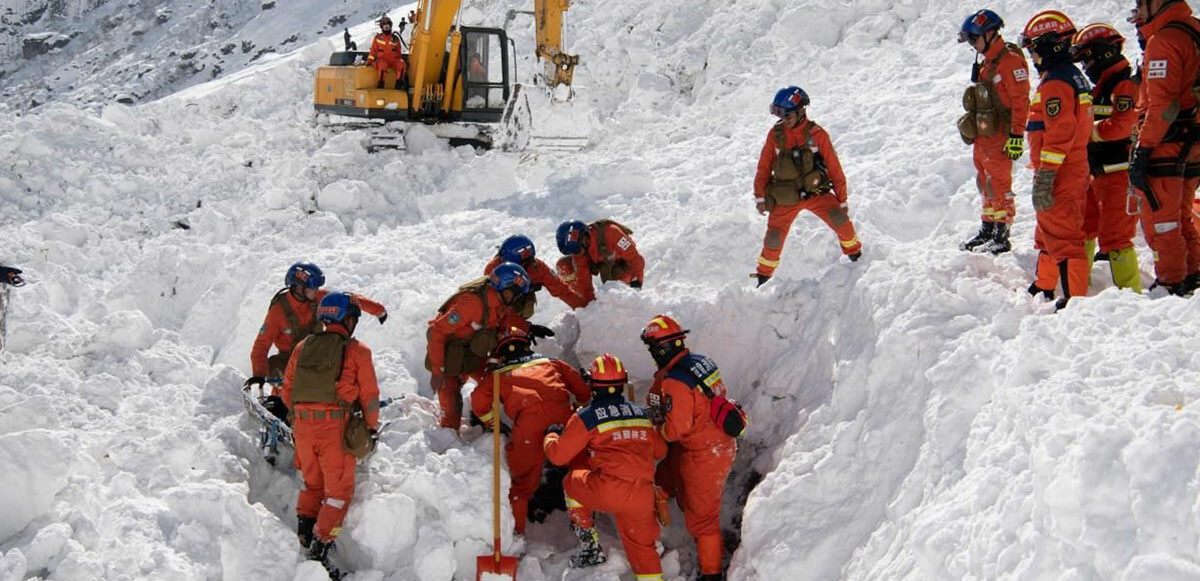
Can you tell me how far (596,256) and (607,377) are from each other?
218 centimetres

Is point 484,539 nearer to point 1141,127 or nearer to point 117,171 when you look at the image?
point 1141,127

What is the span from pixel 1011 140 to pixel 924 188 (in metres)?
1.87

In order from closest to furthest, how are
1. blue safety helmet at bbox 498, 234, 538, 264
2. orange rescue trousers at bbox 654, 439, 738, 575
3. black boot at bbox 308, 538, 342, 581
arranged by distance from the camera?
1. black boot at bbox 308, 538, 342, 581
2. orange rescue trousers at bbox 654, 439, 738, 575
3. blue safety helmet at bbox 498, 234, 538, 264

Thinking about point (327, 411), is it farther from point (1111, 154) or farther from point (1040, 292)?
point (1111, 154)

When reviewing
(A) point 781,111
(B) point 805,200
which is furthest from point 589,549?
(A) point 781,111

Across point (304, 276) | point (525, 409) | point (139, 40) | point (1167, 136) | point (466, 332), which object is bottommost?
point (139, 40)

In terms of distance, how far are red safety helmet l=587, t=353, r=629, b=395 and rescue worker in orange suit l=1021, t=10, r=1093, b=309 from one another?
232 cm

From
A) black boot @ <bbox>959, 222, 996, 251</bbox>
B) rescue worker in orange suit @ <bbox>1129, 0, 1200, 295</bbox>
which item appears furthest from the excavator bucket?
rescue worker in orange suit @ <bbox>1129, 0, 1200, 295</bbox>

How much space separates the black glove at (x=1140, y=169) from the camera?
4.72 metres

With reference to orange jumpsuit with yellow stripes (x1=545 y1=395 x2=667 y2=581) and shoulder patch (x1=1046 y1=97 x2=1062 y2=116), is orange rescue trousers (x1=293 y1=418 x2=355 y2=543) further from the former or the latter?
shoulder patch (x1=1046 y1=97 x2=1062 y2=116)

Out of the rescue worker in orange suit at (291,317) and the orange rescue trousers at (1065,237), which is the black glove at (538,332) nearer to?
the rescue worker in orange suit at (291,317)

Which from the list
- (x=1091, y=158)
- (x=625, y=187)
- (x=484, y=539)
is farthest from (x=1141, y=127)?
(x=625, y=187)

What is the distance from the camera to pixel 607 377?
5.28m

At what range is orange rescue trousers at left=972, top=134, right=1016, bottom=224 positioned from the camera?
6195 millimetres
